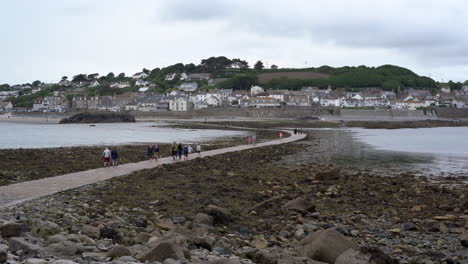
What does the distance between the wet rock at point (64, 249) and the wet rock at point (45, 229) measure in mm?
1001

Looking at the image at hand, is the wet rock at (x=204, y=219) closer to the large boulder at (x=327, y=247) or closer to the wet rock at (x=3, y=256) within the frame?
the large boulder at (x=327, y=247)

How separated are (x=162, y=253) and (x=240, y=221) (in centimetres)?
434

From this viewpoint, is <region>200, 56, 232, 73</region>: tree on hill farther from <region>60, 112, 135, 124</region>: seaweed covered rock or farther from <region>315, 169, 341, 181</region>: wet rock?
<region>315, 169, 341, 181</region>: wet rock

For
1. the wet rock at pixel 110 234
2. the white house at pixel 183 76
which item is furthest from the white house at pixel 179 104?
A: the wet rock at pixel 110 234

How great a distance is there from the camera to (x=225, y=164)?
71.8ft

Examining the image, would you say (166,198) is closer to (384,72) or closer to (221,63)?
(221,63)

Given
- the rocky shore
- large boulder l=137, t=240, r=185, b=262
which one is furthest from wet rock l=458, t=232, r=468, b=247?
large boulder l=137, t=240, r=185, b=262

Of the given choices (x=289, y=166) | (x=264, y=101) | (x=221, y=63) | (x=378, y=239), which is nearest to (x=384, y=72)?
(x=221, y=63)

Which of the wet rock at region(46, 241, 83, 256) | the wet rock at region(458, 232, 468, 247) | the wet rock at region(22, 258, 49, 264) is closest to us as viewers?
the wet rock at region(22, 258, 49, 264)

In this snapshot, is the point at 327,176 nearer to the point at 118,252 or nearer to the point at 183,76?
the point at 118,252

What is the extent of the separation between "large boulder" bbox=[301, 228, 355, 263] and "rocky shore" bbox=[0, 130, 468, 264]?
0.05ft

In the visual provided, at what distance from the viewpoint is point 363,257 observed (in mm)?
6867

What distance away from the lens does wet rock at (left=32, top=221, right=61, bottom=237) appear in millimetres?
7473

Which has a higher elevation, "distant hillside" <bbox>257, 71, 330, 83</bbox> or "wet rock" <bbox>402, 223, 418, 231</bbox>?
"distant hillside" <bbox>257, 71, 330, 83</bbox>
